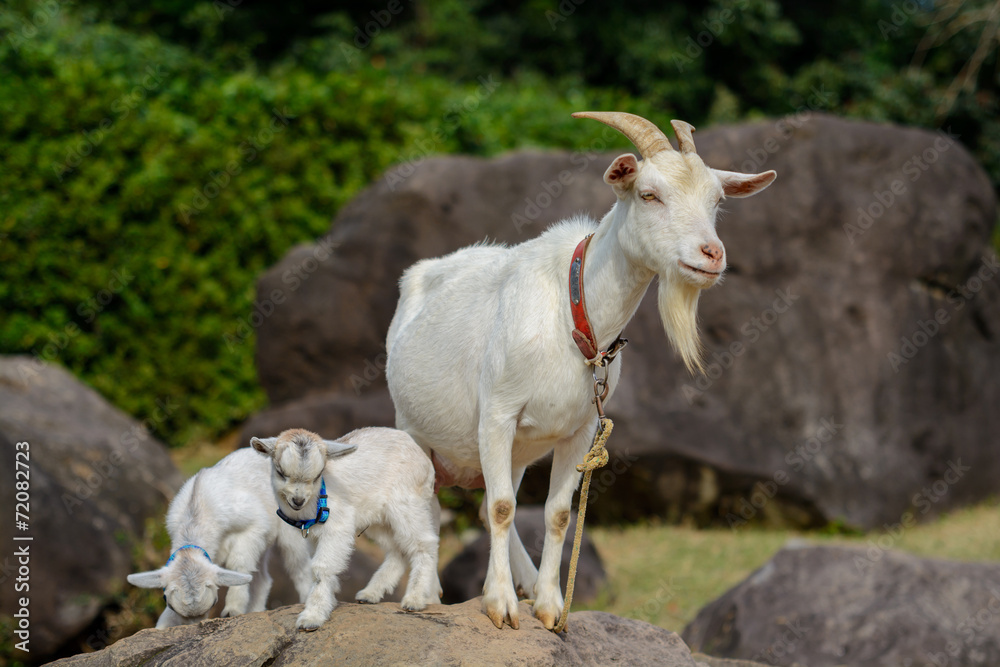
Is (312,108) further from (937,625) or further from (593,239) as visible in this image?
(937,625)

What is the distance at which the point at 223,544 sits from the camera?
147 inches

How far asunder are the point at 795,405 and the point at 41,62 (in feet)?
29.1

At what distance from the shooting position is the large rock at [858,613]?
5703mm

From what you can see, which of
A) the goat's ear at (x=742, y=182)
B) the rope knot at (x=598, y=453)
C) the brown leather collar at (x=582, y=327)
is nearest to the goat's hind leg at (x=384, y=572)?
the rope knot at (x=598, y=453)

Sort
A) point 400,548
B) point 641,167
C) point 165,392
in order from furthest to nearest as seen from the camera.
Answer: point 165,392, point 400,548, point 641,167

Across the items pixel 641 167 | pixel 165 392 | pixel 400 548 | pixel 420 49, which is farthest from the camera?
pixel 420 49

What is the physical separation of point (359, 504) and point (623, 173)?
5.59 ft

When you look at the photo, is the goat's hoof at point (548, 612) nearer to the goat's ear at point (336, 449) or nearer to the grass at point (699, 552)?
the goat's ear at point (336, 449)

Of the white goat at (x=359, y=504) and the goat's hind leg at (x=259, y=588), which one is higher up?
the white goat at (x=359, y=504)

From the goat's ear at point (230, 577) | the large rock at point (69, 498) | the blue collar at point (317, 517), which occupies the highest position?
the blue collar at point (317, 517)

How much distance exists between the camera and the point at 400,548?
12.2 ft

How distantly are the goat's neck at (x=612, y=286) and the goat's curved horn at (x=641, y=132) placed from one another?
262 mm

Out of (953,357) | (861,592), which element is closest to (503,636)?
(861,592)

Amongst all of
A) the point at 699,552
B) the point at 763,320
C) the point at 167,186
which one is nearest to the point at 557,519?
the point at 699,552
